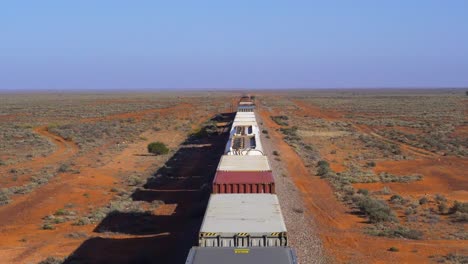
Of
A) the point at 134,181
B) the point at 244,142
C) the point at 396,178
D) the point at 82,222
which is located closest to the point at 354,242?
the point at 82,222

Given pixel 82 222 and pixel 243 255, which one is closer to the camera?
pixel 243 255

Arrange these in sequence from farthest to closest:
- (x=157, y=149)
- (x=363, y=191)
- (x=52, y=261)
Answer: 1. (x=157, y=149)
2. (x=363, y=191)
3. (x=52, y=261)

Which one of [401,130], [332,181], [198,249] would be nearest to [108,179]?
[332,181]

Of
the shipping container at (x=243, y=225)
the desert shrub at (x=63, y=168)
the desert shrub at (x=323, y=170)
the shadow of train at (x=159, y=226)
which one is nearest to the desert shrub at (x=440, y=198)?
the desert shrub at (x=323, y=170)

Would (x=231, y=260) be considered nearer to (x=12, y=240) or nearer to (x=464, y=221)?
(x=12, y=240)

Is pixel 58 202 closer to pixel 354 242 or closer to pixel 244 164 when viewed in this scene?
pixel 244 164

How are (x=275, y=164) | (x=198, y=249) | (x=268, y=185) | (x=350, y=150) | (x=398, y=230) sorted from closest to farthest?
1. (x=198, y=249)
2. (x=268, y=185)
3. (x=398, y=230)
4. (x=275, y=164)
5. (x=350, y=150)

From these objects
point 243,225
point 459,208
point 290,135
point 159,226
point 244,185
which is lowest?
point 290,135

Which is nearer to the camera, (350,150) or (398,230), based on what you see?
(398,230)
